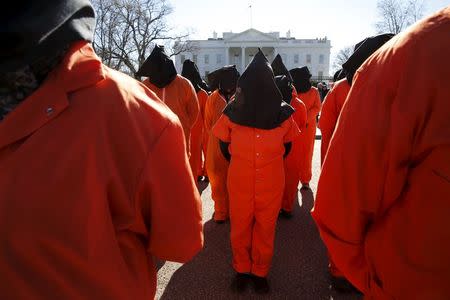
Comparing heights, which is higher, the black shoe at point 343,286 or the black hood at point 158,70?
the black hood at point 158,70

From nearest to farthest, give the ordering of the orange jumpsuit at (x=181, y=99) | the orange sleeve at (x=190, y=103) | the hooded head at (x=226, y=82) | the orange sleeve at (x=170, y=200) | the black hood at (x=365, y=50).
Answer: the orange sleeve at (x=170, y=200) → the black hood at (x=365, y=50) → the orange jumpsuit at (x=181, y=99) → the orange sleeve at (x=190, y=103) → the hooded head at (x=226, y=82)

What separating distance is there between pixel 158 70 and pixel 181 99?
51cm

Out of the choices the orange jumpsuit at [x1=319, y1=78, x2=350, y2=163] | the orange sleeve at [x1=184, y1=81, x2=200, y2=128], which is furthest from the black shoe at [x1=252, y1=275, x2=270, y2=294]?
the orange sleeve at [x1=184, y1=81, x2=200, y2=128]

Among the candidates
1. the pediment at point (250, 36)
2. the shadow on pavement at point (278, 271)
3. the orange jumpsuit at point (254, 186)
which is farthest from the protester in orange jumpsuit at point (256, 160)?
the pediment at point (250, 36)

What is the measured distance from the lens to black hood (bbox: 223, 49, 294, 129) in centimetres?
314

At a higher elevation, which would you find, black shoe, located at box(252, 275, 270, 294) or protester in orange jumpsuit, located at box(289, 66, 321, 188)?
protester in orange jumpsuit, located at box(289, 66, 321, 188)

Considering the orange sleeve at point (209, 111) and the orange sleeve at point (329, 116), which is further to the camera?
the orange sleeve at point (209, 111)

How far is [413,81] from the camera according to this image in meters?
1.19

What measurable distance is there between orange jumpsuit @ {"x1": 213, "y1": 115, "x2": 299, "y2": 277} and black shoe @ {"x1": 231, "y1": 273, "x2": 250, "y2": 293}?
0.06m

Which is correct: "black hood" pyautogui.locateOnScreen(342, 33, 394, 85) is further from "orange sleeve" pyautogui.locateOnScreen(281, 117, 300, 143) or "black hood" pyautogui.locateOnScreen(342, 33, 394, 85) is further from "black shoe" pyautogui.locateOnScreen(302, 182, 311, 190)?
"black shoe" pyautogui.locateOnScreen(302, 182, 311, 190)

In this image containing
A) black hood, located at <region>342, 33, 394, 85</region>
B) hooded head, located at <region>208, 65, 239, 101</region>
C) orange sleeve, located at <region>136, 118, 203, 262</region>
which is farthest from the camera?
hooded head, located at <region>208, 65, 239, 101</region>

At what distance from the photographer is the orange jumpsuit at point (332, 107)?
12.3 feet

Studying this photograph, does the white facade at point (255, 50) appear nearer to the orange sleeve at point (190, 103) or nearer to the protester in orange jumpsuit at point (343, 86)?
the orange sleeve at point (190, 103)

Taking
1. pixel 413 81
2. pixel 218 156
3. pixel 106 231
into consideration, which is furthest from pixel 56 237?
pixel 218 156
